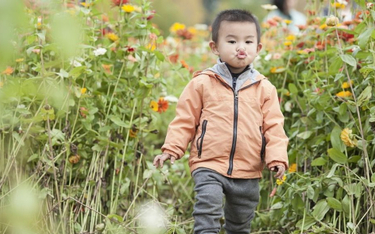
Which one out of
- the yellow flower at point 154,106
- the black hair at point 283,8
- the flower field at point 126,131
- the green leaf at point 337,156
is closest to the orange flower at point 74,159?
the flower field at point 126,131

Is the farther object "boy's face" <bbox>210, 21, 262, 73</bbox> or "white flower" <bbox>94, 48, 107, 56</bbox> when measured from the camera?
"white flower" <bbox>94, 48, 107, 56</bbox>

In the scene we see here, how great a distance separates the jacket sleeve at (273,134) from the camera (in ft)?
6.37

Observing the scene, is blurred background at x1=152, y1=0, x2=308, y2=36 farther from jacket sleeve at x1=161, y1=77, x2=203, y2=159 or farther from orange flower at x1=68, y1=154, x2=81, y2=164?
jacket sleeve at x1=161, y1=77, x2=203, y2=159

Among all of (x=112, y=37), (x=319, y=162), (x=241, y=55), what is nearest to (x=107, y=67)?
(x=112, y=37)

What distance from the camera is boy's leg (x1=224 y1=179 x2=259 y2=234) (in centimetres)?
202

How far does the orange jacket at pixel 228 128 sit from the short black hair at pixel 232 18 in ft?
0.55

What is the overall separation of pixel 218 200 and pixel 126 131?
0.73 metres

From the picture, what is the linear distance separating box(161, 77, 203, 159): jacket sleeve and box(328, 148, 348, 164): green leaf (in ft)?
1.98

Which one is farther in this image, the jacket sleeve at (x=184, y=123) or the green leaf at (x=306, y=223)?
the green leaf at (x=306, y=223)

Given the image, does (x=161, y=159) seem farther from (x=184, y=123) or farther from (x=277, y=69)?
(x=277, y=69)

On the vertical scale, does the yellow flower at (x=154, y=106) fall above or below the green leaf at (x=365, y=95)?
below

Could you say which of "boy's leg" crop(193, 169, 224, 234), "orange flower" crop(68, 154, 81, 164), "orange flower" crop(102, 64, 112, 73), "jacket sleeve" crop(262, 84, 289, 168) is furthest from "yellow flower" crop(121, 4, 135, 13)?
"boy's leg" crop(193, 169, 224, 234)

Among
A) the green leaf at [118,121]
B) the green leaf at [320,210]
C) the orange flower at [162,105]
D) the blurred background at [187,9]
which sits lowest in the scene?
the green leaf at [320,210]

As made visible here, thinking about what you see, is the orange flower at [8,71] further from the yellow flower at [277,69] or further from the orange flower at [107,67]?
the yellow flower at [277,69]
